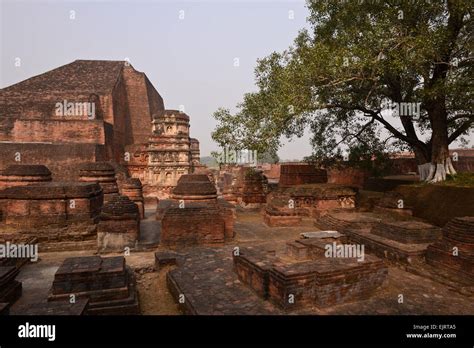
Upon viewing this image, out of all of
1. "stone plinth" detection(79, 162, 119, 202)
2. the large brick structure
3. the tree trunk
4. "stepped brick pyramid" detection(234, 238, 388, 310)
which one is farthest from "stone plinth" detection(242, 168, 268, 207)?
"stepped brick pyramid" detection(234, 238, 388, 310)

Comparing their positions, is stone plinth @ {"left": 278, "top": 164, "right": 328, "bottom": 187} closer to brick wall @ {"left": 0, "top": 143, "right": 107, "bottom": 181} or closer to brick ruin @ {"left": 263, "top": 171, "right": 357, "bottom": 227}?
brick ruin @ {"left": 263, "top": 171, "right": 357, "bottom": 227}

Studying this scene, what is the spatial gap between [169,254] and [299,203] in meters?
5.85

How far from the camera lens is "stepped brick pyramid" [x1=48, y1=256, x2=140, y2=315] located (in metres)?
4.61

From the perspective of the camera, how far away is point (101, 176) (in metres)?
11.8

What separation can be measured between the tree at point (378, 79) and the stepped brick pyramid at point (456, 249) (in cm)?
408

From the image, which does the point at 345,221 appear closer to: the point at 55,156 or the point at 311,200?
the point at 311,200

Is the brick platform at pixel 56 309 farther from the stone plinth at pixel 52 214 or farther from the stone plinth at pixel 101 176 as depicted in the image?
the stone plinth at pixel 101 176

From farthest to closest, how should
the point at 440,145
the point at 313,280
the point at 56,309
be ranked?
the point at 440,145 < the point at 313,280 < the point at 56,309

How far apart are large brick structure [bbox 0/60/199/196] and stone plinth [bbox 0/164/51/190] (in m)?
6.68

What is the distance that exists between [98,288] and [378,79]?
986 cm

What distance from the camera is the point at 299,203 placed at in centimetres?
1148

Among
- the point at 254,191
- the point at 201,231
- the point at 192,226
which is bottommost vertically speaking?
the point at 201,231

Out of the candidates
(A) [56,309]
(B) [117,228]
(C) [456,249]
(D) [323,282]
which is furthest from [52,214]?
(C) [456,249]

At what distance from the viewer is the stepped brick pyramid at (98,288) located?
4.61m
